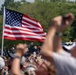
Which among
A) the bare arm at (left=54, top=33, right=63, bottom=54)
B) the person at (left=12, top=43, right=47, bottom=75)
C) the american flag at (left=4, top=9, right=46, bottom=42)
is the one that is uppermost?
the bare arm at (left=54, top=33, right=63, bottom=54)

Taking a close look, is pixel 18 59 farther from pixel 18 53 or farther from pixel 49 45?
pixel 49 45

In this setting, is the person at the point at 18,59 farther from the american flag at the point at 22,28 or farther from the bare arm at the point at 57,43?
the american flag at the point at 22,28

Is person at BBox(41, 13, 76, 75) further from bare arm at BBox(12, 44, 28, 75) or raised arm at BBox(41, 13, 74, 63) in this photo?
bare arm at BBox(12, 44, 28, 75)

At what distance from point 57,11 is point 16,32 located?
191 feet

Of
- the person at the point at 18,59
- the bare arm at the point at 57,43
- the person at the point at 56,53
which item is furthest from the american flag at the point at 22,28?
the person at the point at 56,53

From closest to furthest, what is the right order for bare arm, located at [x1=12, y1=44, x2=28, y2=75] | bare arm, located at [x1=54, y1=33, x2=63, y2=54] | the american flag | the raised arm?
the raised arm
bare arm, located at [x1=54, y1=33, x2=63, y2=54]
bare arm, located at [x1=12, y1=44, x2=28, y2=75]
the american flag

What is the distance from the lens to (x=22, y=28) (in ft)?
54.5

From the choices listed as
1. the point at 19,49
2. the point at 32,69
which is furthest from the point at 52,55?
the point at 32,69

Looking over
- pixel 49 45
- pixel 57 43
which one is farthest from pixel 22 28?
pixel 49 45

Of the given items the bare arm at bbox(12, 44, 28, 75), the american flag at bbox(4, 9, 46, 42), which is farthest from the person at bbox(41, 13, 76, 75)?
the american flag at bbox(4, 9, 46, 42)

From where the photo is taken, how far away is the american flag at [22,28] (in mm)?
15875

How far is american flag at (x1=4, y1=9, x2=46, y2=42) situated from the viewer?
1588 cm

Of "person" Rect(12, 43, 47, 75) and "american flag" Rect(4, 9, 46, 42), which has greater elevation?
"person" Rect(12, 43, 47, 75)

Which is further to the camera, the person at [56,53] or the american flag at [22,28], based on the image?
the american flag at [22,28]
